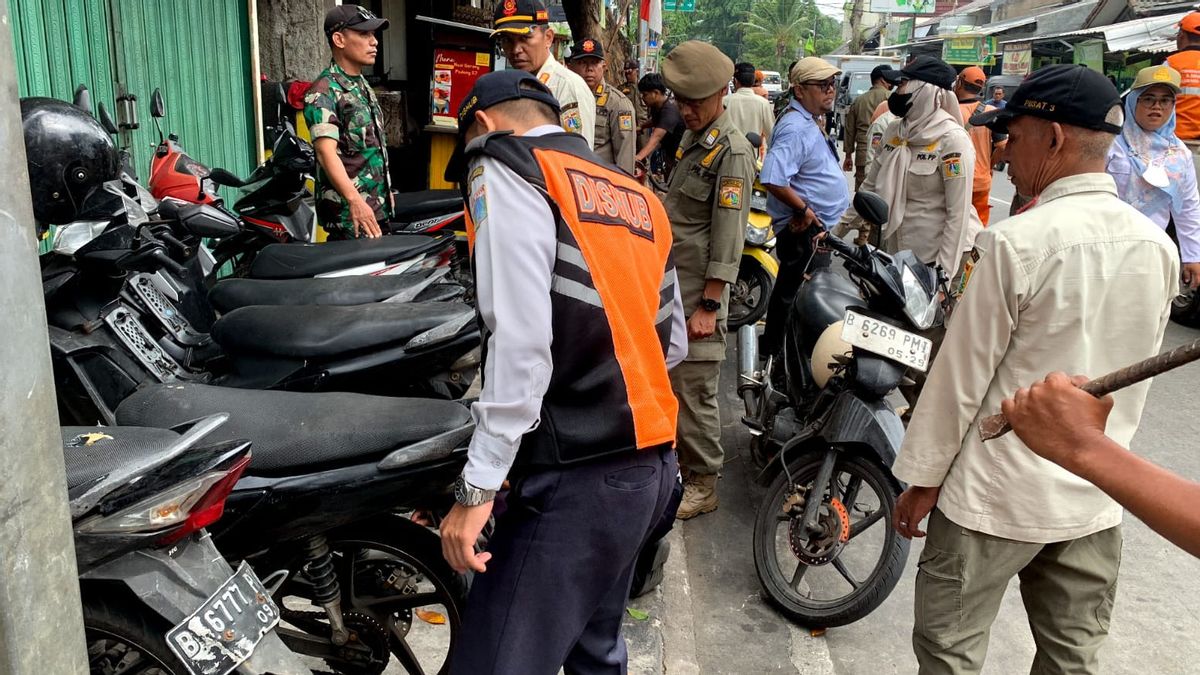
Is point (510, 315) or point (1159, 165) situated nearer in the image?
point (510, 315)

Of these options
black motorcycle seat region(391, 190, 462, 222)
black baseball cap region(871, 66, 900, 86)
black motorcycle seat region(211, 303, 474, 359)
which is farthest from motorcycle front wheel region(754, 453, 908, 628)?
black baseball cap region(871, 66, 900, 86)

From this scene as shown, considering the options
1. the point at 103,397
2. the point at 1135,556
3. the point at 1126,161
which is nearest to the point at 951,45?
the point at 1126,161

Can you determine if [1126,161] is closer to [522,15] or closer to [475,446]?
[522,15]

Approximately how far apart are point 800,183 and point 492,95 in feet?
12.0

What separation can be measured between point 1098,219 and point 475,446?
1418 mm

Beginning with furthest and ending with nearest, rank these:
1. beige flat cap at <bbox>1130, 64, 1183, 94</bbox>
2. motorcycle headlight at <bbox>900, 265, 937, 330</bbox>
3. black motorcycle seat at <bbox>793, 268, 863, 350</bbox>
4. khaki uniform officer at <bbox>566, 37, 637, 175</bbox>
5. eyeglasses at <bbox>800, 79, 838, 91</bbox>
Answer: khaki uniform officer at <bbox>566, 37, 637, 175</bbox> → eyeglasses at <bbox>800, 79, 838, 91</bbox> → beige flat cap at <bbox>1130, 64, 1183, 94</bbox> → black motorcycle seat at <bbox>793, 268, 863, 350</bbox> → motorcycle headlight at <bbox>900, 265, 937, 330</bbox>

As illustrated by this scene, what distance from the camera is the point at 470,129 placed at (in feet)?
6.93

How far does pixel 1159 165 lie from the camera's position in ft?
18.1

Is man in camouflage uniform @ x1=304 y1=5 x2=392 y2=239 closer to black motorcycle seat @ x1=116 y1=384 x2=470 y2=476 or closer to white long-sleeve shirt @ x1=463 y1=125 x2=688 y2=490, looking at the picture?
black motorcycle seat @ x1=116 y1=384 x2=470 y2=476

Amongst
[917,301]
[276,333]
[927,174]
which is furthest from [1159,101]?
[276,333]

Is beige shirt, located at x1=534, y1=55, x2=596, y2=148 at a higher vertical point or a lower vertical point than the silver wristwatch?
higher

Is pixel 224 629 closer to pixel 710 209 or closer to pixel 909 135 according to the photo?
pixel 710 209

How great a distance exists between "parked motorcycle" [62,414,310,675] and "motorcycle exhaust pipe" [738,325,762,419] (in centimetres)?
277

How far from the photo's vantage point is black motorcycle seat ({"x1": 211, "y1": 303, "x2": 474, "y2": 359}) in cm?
304
